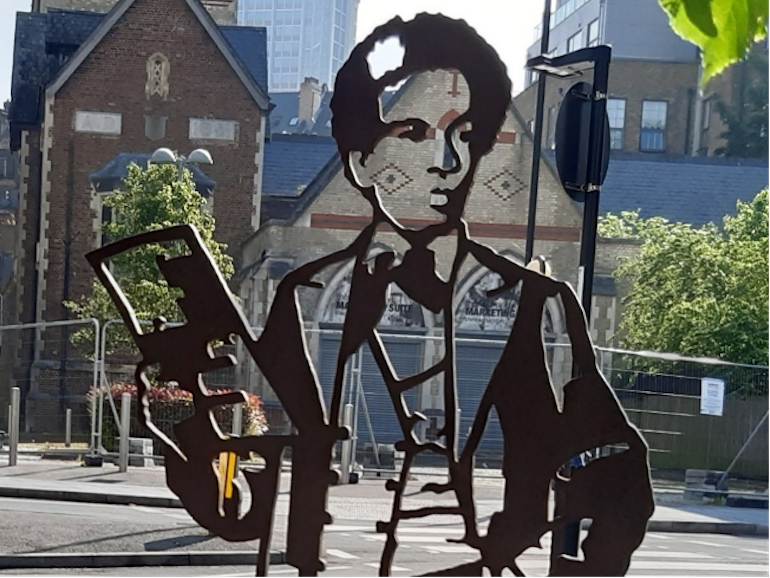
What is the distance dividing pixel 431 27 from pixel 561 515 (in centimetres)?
179

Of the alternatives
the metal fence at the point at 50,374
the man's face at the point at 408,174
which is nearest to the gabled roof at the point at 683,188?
the man's face at the point at 408,174

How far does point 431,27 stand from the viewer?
5.37 m

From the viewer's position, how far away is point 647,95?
143 ft

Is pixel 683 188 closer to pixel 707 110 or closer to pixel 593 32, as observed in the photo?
pixel 593 32

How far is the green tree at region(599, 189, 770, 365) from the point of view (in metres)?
21.2

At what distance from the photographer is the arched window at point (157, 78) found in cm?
3512

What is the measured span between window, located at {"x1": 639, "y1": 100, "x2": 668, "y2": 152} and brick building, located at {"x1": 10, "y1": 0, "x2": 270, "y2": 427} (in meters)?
14.5

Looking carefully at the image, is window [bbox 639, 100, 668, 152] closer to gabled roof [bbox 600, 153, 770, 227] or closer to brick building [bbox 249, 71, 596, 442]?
gabled roof [bbox 600, 153, 770, 227]

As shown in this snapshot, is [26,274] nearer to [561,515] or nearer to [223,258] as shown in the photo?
[223,258]

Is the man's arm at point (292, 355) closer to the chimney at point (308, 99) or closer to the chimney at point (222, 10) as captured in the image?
the chimney at point (222, 10)

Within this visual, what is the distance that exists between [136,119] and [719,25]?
32.7m

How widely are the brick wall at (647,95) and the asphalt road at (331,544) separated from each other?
993 inches

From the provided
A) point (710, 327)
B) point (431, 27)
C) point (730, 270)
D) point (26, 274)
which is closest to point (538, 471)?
point (431, 27)

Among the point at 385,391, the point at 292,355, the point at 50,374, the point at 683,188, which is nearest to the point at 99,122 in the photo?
the point at 50,374
